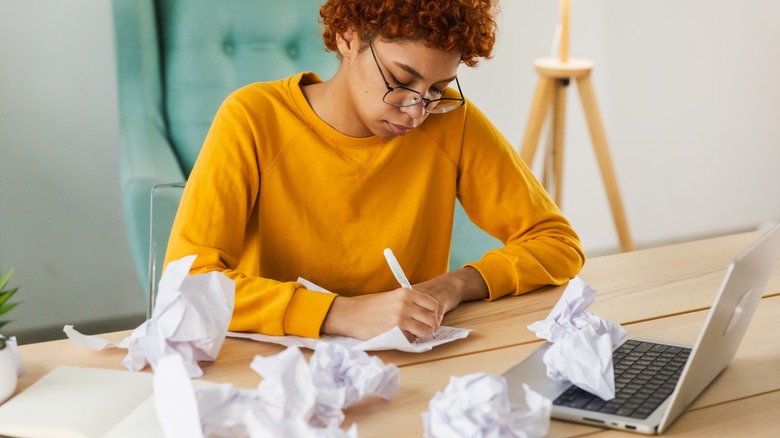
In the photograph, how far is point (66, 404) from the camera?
95 centimetres

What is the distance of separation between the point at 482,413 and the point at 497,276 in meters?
0.53

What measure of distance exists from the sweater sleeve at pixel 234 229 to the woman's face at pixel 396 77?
0.17m

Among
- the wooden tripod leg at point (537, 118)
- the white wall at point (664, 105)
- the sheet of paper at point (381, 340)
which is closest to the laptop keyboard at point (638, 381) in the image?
the sheet of paper at point (381, 340)

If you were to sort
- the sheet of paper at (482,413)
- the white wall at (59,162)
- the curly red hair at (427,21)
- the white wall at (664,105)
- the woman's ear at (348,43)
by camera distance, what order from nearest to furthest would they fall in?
the sheet of paper at (482,413) → the curly red hair at (427,21) → the woman's ear at (348,43) → the white wall at (59,162) → the white wall at (664,105)

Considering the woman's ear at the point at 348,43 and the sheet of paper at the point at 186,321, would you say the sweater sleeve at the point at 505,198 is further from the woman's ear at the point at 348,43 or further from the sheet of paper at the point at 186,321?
the sheet of paper at the point at 186,321

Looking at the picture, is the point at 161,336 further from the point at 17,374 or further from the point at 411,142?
the point at 411,142

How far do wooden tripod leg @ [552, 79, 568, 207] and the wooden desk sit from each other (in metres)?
1.22

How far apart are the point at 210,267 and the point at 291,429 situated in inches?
20.2

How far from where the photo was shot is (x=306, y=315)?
1162 millimetres

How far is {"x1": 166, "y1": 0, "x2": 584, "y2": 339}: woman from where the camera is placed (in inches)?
48.4

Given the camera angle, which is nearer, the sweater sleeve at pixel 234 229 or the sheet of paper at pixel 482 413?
the sheet of paper at pixel 482 413

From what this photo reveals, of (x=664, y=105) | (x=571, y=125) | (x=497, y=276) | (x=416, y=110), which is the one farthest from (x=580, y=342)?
(x=664, y=105)

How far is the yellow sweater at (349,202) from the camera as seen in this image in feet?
4.42

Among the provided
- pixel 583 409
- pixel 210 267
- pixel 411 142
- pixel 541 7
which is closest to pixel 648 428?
pixel 583 409
